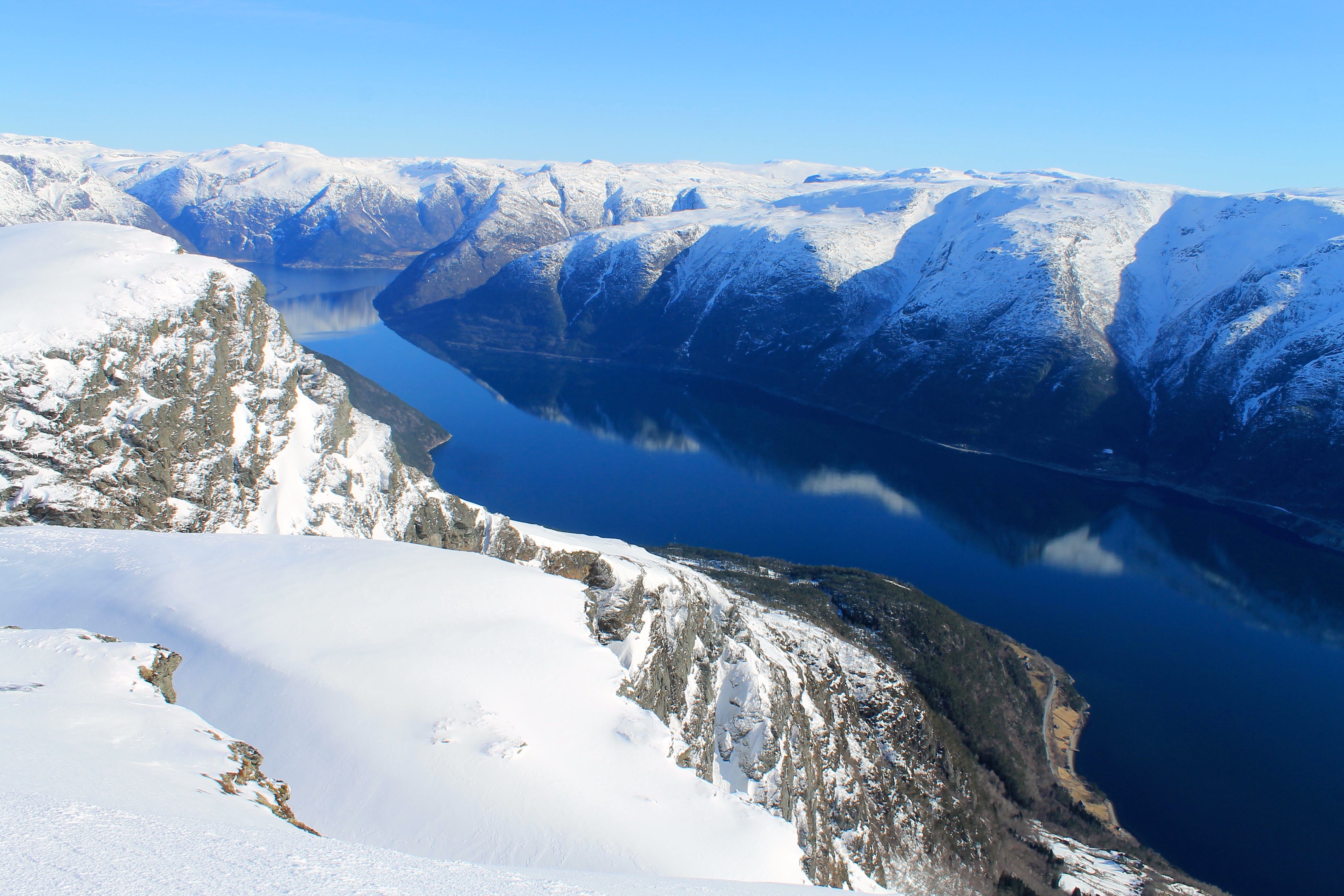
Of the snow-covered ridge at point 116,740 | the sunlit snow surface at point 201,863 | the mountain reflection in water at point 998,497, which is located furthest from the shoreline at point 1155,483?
the snow-covered ridge at point 116,740

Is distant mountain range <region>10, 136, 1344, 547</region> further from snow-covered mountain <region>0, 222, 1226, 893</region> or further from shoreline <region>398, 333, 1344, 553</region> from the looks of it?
snow-covered mountain <region>0, 222, 1226, 893</region>

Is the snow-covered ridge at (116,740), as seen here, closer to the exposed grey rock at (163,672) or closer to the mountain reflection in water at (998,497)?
the exposed grey rock at (163,672)

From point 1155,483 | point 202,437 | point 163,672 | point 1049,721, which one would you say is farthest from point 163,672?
point 1155,483

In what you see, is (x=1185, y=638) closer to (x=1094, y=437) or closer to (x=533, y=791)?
(x=1094, y=437)

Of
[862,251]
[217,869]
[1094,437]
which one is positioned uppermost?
[862,251]

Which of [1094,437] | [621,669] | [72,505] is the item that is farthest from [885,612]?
[1094,437]

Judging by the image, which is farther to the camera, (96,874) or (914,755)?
(914,755)
